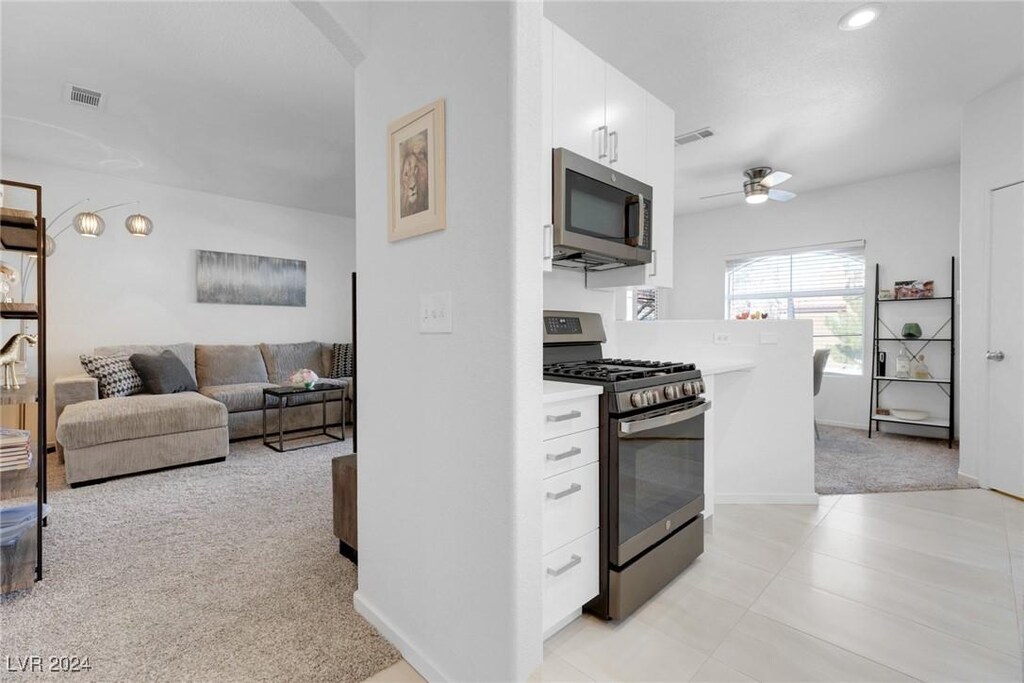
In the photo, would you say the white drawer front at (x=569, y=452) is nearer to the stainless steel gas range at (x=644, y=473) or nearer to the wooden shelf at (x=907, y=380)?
the stainless steel gas range at (x=644, y=473)

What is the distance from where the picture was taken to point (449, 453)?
1410 mm

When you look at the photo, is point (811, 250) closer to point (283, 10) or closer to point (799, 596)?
point (799, 596)

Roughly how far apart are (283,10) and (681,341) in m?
2.81

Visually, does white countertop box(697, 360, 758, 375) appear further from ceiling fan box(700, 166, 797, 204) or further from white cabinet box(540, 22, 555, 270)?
ceiling fan box(700, 166, 797, 204)

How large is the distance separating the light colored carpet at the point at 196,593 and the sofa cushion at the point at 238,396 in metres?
1.34

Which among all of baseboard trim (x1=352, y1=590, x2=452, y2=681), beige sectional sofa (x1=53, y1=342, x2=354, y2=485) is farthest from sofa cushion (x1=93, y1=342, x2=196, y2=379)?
baseboard trim (x1=352, y1=590, x2=452, y2=681)

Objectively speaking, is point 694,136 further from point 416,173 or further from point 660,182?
point 416,173

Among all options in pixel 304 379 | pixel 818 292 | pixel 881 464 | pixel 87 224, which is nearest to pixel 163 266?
pixel 87 224

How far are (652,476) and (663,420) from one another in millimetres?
222

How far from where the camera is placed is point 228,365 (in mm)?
5008

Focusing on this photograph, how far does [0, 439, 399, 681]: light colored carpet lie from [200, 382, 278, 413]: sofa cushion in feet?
4.41

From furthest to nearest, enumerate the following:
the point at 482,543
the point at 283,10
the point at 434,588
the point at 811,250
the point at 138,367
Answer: the point at 811,250 → the point at 138,367 → the point at 283,10 → the point at 434,588 → the point at 482,543

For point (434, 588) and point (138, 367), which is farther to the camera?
point (138, 367)

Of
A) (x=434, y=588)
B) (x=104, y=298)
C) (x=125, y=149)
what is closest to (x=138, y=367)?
(x=104, y=298)
